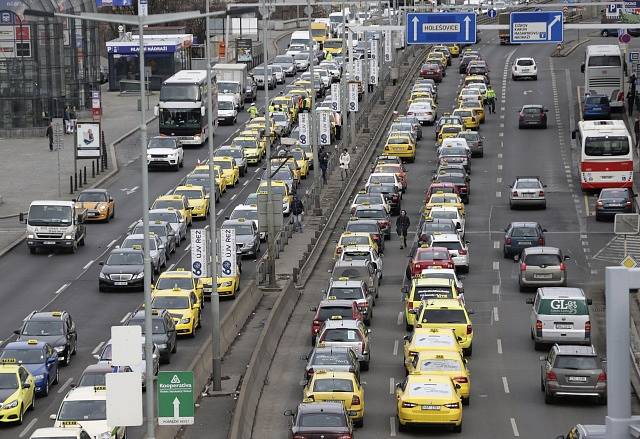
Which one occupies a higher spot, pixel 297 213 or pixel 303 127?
pixel 303 127

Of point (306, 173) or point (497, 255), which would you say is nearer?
point (497, 255)

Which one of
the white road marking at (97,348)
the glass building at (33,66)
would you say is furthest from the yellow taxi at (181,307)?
the glass building at (33,66)

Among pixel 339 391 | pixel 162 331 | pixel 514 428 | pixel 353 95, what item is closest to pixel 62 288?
pixel 162 331

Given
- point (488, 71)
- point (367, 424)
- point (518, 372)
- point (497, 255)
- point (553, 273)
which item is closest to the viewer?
point (367, 424)

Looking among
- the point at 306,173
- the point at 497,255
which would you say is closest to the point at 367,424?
the point at 497,255

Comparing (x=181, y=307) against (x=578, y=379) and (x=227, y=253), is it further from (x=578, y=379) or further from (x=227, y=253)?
(x=578, y=379)

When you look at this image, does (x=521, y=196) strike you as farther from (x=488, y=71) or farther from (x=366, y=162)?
(x=488, y=71)

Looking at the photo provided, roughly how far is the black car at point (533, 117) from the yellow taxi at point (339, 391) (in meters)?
53.8

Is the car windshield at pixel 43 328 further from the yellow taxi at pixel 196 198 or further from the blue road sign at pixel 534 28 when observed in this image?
the yellow taxi at pixel 196 198

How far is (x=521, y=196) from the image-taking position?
2736 inches

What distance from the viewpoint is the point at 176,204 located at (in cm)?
6588

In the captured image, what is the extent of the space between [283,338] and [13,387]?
36.2 feet

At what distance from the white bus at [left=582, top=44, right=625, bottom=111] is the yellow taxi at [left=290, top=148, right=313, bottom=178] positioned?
68.3 feet

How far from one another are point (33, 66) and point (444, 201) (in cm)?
3600
